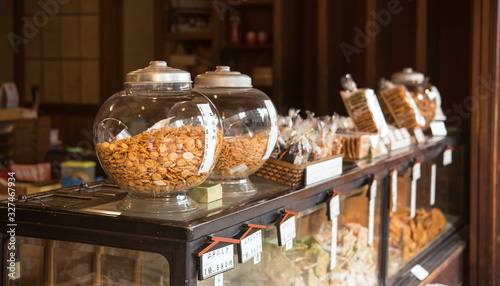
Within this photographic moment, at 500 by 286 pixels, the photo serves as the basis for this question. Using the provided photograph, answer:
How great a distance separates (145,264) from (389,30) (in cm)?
292

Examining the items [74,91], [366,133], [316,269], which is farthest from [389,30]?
[74,91]

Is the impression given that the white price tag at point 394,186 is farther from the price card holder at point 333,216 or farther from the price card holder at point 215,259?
the price card holder at point 215,259

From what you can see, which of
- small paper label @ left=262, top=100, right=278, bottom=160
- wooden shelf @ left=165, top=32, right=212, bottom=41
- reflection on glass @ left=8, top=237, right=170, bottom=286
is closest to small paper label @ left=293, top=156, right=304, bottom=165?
small paper label @ left=262, top=100, right=278, bottom=160

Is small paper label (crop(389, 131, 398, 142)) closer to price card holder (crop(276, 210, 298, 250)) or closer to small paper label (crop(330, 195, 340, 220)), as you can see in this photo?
small paper label (crop(330, 195, 340, 220))

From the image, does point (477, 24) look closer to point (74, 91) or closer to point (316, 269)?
point (316, 269)

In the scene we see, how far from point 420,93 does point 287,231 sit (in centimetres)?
169

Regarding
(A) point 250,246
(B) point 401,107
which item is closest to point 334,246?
(A) point 250,246

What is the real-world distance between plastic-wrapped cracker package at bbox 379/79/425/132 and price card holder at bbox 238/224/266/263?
4.98 feet

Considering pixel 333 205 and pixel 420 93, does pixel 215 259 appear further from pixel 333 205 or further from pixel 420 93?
pixel 420 93

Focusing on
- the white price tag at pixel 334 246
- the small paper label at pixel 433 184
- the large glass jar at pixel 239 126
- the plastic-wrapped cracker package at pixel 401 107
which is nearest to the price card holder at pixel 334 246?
the white price tag at pixel 334 246

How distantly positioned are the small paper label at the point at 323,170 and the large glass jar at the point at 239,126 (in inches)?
7.6

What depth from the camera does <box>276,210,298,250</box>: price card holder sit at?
1.39m

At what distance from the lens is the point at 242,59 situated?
4648mm

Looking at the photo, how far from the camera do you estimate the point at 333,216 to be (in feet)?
5.58
